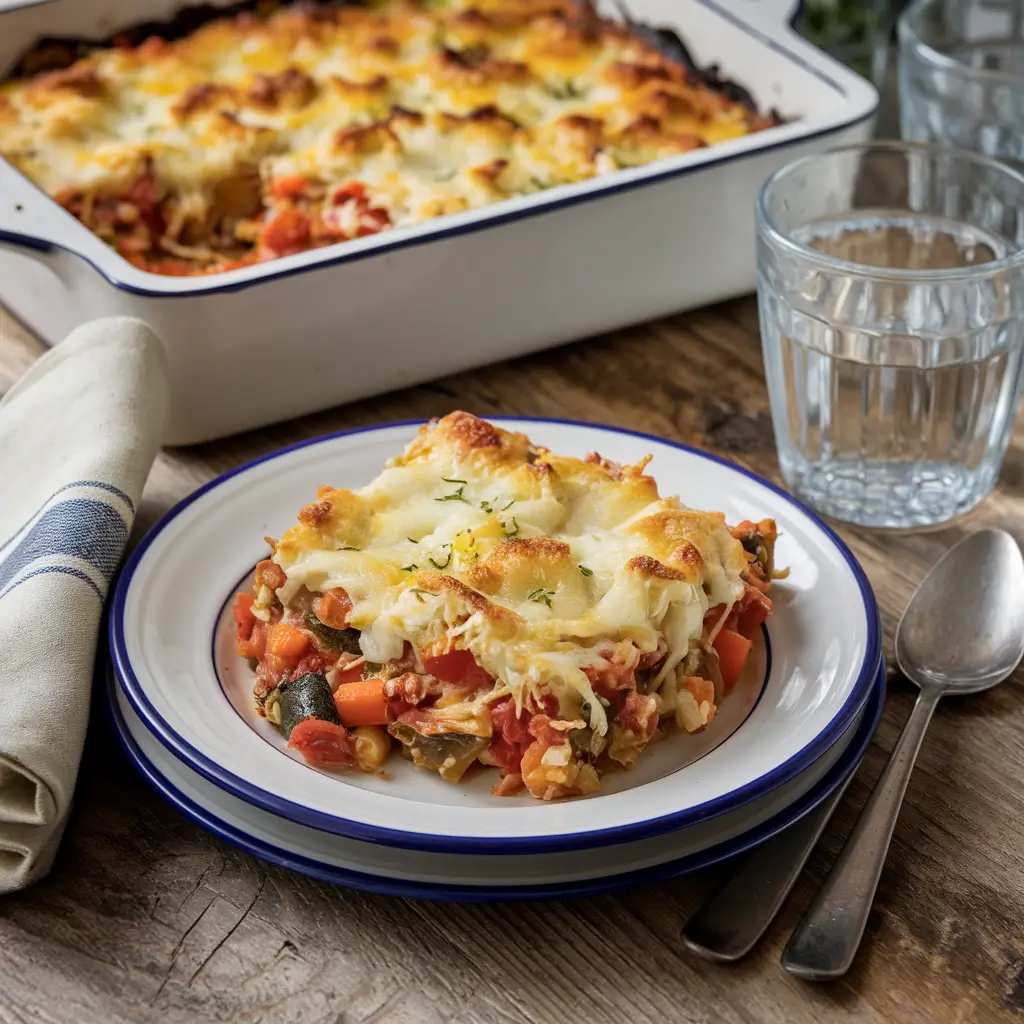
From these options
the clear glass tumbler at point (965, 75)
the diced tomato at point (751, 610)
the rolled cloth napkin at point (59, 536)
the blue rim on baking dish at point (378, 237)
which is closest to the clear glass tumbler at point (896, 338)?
the blue rim on baking dish at point (378, 237)

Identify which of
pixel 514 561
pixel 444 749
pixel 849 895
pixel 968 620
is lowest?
pixel 968 620

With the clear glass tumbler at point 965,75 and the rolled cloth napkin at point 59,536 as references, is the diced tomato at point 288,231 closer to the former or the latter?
the rolled cloth napkin at point 59,536

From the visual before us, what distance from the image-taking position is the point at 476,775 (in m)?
1.63

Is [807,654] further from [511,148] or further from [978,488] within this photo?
[511,148]

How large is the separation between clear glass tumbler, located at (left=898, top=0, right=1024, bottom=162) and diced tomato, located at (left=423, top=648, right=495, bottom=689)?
1864 millimetres

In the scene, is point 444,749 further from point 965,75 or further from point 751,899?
point 965,75

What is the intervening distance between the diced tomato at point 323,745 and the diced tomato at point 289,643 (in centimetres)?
10

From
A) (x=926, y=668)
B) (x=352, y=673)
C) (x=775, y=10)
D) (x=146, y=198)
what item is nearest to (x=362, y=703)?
(x=352, y=673)

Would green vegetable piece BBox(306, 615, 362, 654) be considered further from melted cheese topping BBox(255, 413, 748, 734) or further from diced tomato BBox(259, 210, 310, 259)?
diced tomato BBox(259, 210, 310, 259)

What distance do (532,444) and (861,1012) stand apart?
91 centimetres

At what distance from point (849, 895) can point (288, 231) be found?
65.8 inches

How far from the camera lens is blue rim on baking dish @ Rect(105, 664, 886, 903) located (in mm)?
1491

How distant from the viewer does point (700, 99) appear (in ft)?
9.77

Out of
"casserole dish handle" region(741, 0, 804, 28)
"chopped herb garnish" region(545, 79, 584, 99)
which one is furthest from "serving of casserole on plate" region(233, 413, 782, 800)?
"casserole dish handle" region(741, 0, 804, 28)
